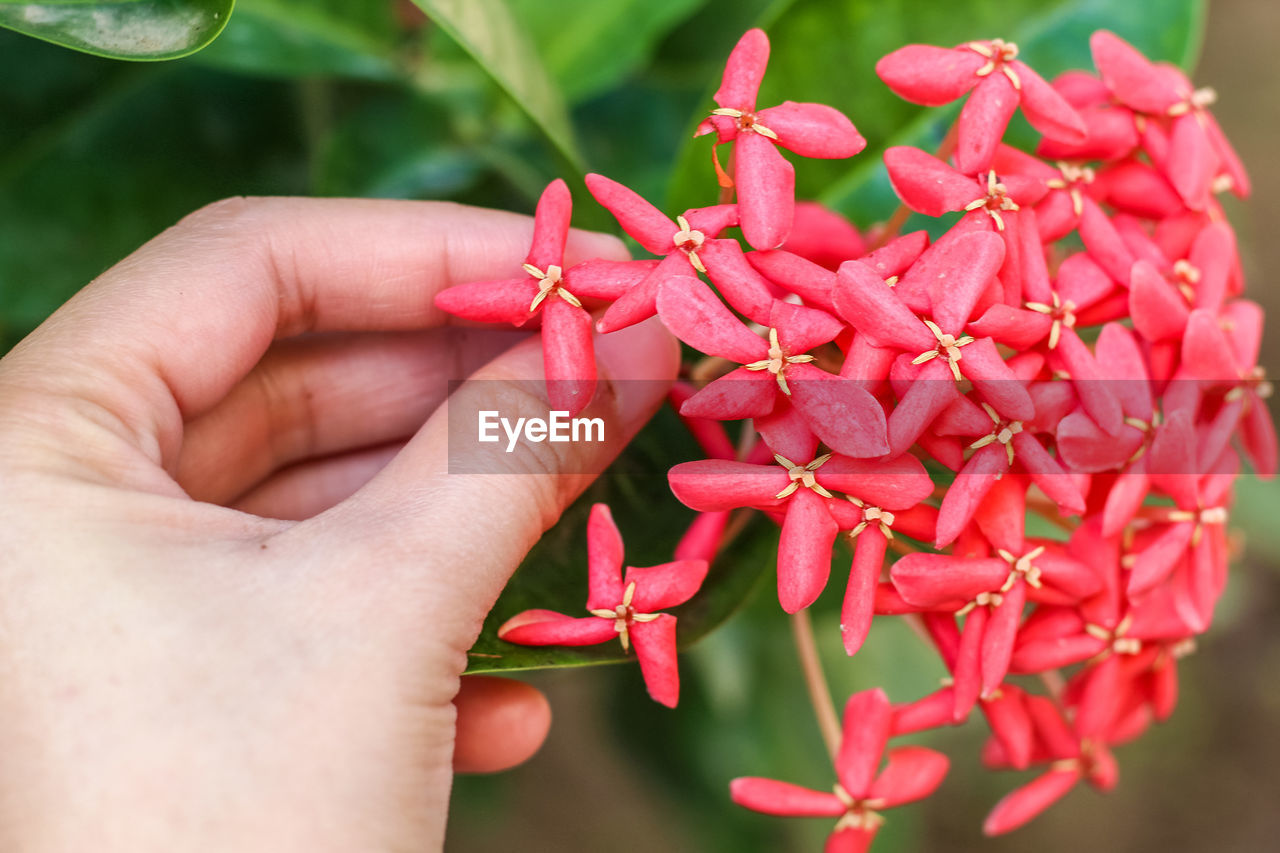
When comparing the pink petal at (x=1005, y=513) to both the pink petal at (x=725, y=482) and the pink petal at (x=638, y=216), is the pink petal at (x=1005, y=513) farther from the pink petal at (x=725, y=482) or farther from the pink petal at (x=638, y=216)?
the pink petal at (x=638, y=216)

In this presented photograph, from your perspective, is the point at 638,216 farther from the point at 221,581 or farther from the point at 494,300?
the point at 221,581

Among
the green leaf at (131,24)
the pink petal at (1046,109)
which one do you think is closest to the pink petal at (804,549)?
the pink petal at (1046,109)

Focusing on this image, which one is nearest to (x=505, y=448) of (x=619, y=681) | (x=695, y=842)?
(x=619, y=681)

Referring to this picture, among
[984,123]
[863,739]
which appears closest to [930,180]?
[984,123]

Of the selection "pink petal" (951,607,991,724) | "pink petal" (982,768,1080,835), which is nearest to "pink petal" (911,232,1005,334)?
"pink petal" (951,607,991,724)

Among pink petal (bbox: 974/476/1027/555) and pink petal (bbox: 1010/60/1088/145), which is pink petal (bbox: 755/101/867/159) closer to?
pink petal (bbox: 1010/60/1088/145)

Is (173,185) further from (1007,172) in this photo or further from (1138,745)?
(1138,745)
